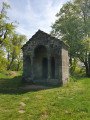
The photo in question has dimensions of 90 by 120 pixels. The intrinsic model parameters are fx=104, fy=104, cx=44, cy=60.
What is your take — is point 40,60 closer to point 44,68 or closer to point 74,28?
point 44,68

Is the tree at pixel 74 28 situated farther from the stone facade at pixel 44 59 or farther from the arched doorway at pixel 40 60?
the stone facade at pixel 44 59

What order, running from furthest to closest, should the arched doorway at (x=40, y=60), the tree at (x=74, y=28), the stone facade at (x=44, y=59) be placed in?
the tree at (x=74, y=28), the arched doorway at (x=40, y=60), the stone facade at (x=44, y=59)

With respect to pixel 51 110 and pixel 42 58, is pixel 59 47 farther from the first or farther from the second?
pixel 51 110

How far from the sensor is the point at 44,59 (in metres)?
14.1

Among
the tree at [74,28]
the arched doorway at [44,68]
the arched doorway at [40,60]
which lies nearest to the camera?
the arched doorway at [40,60]

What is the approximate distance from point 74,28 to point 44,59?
8.53 metres

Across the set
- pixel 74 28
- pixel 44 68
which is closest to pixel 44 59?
pixel 44 68

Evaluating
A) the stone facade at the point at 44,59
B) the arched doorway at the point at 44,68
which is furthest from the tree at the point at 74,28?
the stone facade at the point at 44,59

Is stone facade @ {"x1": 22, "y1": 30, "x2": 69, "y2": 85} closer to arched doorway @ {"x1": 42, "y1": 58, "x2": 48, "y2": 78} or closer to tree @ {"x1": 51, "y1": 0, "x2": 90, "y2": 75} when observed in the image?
arched doorway @ {"x1": 42, "y1": 58, "x2": 48, "y2": 78}

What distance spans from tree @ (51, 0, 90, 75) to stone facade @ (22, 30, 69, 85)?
6.55 meters

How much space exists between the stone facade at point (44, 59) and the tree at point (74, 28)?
6.55m

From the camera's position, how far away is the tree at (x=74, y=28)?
57.9 ft

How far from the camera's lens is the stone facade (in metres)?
10.5

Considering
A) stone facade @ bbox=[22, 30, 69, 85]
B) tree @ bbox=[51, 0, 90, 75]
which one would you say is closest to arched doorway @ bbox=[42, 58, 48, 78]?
stone facade @ bbox=[22, 30, 69, 85]
